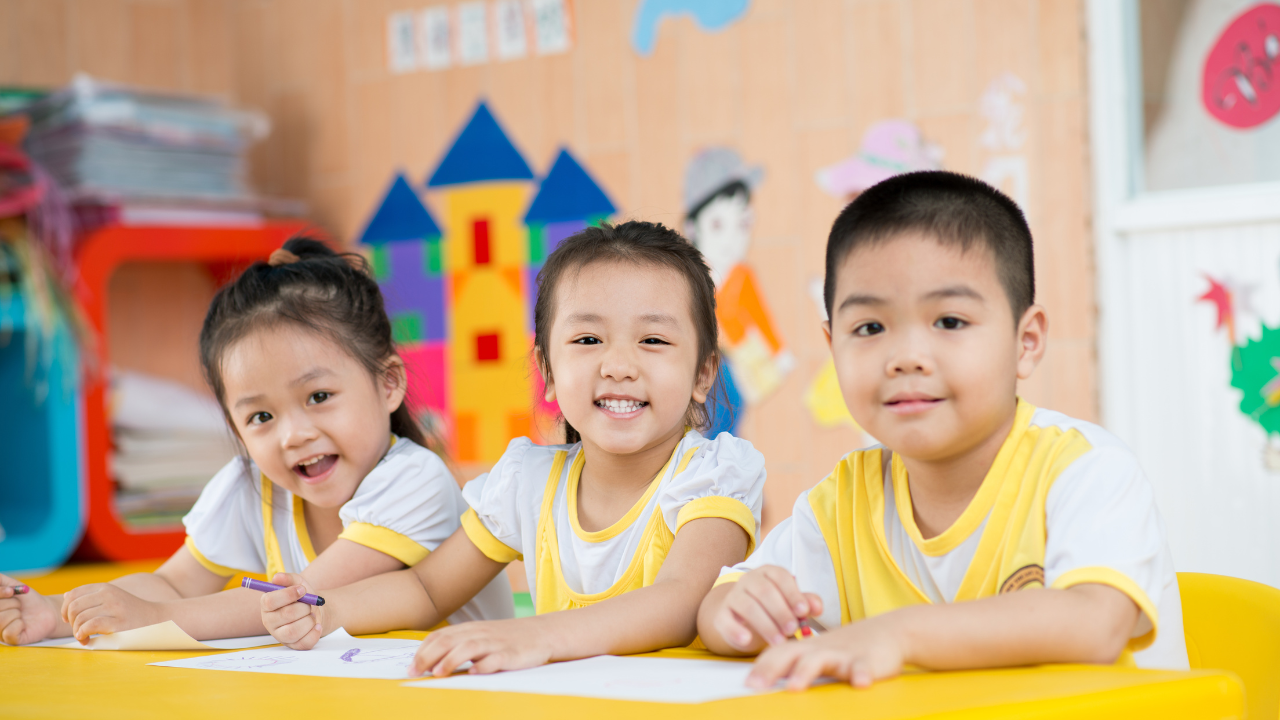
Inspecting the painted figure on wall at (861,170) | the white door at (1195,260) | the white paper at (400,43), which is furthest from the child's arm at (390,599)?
the white paper at (400,43)

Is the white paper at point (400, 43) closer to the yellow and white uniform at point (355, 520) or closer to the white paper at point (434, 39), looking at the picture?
the white paper at point (434, 39)

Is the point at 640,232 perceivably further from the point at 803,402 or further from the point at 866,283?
the point at 803,402

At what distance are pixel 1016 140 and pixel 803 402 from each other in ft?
1.85

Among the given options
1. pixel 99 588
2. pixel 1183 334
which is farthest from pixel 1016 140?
pixel 99 588

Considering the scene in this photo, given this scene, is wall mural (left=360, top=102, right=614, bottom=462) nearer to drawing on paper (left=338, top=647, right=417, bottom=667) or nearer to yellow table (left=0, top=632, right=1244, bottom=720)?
drawing on paper (left=338, top=647, right=417, bottom=667)

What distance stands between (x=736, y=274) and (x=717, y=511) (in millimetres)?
1277

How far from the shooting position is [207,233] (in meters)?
2.41

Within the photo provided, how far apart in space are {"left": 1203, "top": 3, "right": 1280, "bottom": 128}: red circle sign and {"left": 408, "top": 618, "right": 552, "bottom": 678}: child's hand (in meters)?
1.43

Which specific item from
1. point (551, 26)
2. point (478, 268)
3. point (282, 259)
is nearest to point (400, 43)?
point (551, 26)

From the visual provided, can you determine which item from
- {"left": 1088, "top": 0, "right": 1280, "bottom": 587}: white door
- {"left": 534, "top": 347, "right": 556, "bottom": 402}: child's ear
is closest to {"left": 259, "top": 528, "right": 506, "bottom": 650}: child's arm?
{"left": 534, "top": 347, "right": 556, "bottom": 402}: child's ear

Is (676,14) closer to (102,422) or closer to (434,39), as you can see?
(434,39)

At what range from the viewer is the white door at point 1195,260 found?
1701mm

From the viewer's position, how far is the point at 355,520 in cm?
114

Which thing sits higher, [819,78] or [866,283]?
[819,78]
